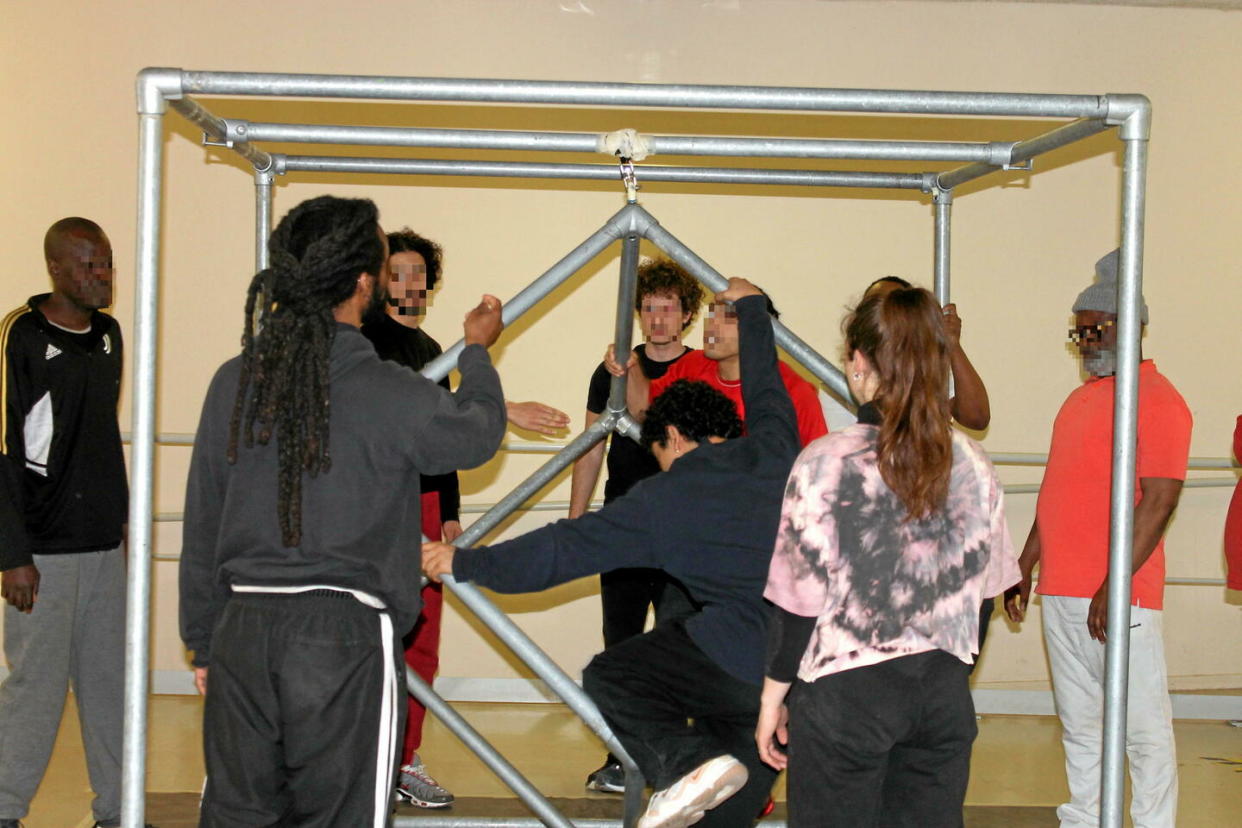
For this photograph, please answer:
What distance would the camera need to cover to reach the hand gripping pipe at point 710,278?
2.68 meters

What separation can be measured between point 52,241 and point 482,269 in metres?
2.39

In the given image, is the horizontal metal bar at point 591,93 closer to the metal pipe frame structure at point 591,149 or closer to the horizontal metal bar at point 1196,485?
the metal pipe frame structure at point 591,149

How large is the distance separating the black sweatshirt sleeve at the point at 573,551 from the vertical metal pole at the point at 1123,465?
3.06 feet

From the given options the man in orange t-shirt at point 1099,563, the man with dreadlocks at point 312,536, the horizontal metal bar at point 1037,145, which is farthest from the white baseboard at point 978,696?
the man with dreadlocks at point 312,536

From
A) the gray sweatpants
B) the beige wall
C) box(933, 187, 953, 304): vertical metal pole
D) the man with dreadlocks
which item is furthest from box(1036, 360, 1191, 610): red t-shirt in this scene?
the gray sweatpants

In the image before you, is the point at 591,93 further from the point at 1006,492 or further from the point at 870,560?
the point at 1006,492

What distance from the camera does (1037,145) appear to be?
2707 mm

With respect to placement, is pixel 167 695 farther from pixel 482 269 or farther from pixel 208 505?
pixel 208 505

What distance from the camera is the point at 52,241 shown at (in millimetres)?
3289

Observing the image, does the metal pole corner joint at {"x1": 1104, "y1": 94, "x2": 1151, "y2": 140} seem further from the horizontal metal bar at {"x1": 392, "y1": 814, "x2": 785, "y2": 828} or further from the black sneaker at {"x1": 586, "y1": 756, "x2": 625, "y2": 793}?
the black sneaker at {"x1": 586, "y1": 756, "x2": 625, "y2": 793}

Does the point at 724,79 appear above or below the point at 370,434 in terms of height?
above

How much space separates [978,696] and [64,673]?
391 cm

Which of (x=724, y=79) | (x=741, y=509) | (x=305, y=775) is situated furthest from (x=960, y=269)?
(x=305, y=775)

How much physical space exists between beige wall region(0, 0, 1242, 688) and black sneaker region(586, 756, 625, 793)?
1287 mm
